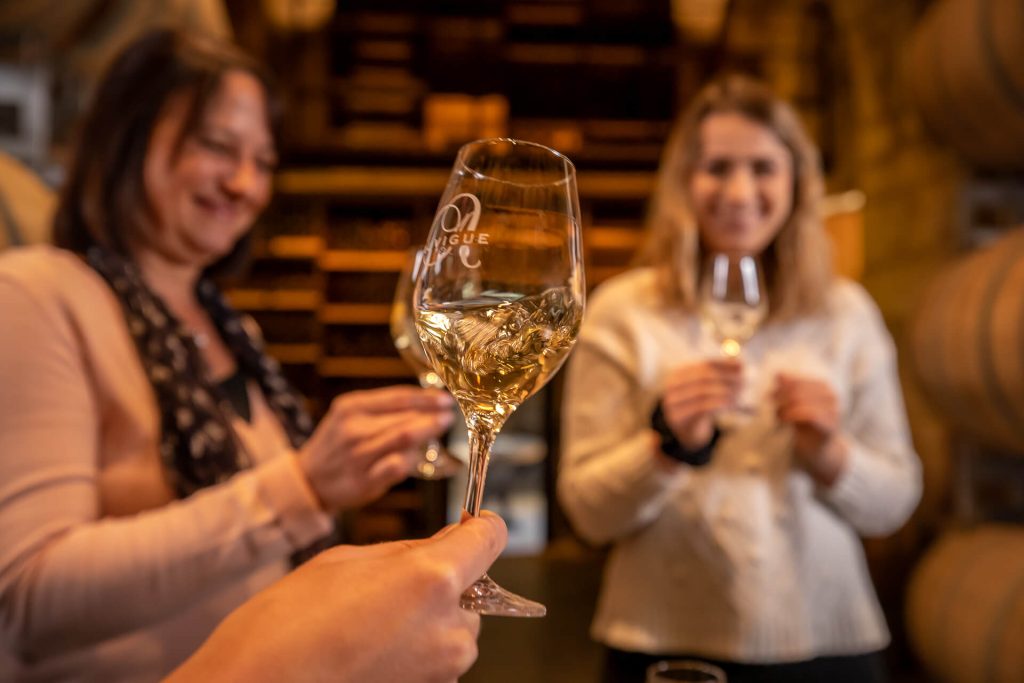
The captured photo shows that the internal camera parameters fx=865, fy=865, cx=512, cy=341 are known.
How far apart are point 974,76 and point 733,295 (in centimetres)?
111

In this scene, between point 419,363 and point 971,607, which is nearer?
point 419,363

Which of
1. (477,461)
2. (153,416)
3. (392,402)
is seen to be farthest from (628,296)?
(477,461)

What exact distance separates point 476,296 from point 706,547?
1.05m

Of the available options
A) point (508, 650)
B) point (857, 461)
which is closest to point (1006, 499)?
point (857, 461)

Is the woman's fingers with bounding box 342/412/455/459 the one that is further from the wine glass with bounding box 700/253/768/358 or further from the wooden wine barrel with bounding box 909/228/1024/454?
the wooden wine barrel with bounding box 909/228/1024/454

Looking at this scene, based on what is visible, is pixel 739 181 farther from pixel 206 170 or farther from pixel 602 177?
pixel 602 177

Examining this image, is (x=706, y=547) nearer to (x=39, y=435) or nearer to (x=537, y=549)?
(x=39, y=435)

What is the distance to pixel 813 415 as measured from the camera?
1.31 metres

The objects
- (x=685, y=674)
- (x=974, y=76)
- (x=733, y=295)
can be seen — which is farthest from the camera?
(x=974, y=76)

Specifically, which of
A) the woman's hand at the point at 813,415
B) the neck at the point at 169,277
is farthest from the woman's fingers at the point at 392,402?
the woman's hand at the point at 813,415

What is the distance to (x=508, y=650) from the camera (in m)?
1.30

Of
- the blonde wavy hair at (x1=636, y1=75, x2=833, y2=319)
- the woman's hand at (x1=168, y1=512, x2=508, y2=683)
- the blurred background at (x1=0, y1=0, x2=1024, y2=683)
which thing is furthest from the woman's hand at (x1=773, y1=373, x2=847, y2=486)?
the woman's hand at (x1=168, y1=512, x2=508, y2=683)

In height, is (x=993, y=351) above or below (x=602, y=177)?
below

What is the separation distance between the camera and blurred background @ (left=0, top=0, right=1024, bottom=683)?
185 cm
